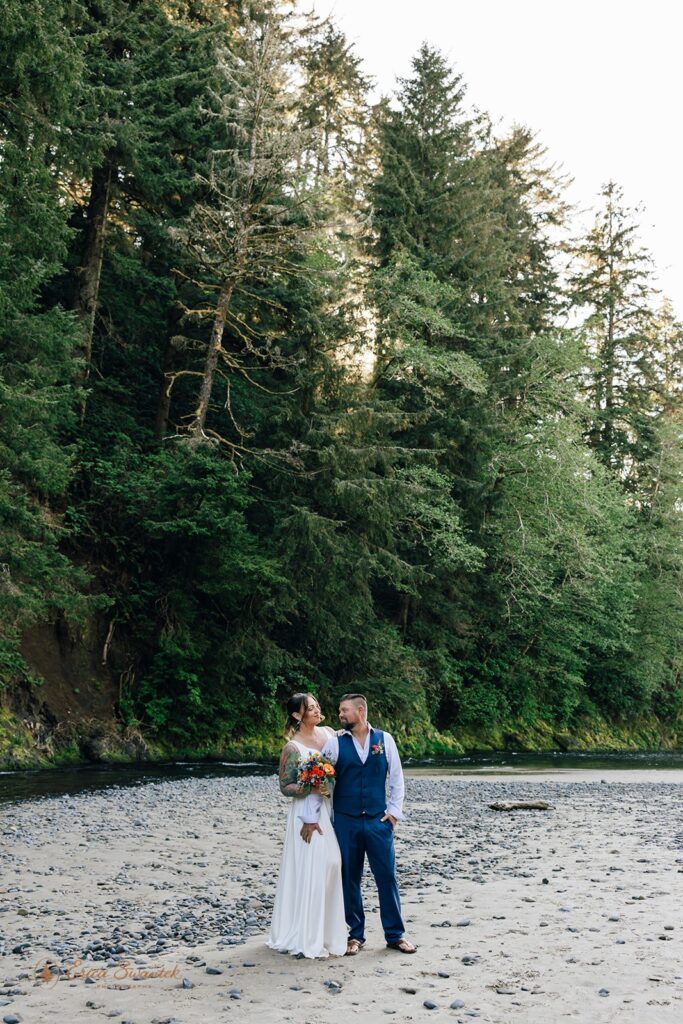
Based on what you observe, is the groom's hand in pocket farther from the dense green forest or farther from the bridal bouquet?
the dense green forest

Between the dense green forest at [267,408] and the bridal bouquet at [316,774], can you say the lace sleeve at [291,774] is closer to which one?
the bridal bouquet at [316,774]

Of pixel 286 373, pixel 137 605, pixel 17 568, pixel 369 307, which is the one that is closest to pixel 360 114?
pixel 369 307

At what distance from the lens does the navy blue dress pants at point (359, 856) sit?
7.08 meters

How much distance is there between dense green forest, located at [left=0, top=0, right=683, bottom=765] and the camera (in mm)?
19703

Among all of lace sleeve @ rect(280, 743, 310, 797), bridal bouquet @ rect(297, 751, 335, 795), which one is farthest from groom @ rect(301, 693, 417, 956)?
lace sleeve @ rect(280, 743, 310, 797)

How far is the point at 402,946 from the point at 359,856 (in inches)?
27.7

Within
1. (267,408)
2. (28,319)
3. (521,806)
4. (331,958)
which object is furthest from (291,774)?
(267,408)

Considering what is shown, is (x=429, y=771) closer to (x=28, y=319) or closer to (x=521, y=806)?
(x=521, y=806)

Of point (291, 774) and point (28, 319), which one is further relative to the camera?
point (28, 319)

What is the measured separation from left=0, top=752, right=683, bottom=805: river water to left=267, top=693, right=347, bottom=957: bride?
8.88 metres

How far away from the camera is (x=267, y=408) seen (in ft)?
86.0

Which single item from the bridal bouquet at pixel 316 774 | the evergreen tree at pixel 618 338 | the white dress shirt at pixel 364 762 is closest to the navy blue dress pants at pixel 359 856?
the white dress shirt at pixel 364 762

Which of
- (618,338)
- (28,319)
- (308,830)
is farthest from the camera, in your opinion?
(618,338)

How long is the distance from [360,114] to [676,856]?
36929mm
